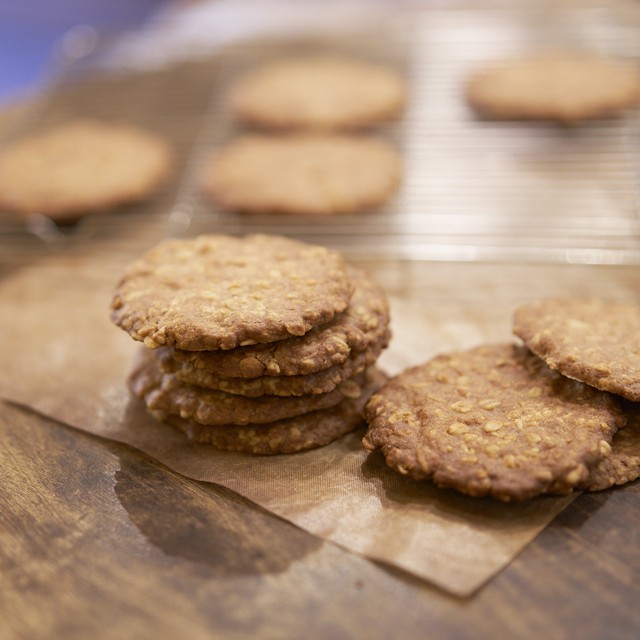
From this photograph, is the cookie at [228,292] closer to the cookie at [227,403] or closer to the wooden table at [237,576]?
the cookie at [227,403]

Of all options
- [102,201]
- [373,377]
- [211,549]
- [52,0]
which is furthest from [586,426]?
[52,0]

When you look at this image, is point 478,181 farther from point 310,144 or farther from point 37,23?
point 37,23

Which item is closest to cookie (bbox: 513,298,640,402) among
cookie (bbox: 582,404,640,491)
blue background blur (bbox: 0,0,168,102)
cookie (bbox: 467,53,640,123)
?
cookie (bbox: 582,404,640,491)

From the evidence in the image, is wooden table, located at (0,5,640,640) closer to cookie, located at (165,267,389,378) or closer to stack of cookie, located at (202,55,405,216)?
cookie, located at (165,267,389,378)

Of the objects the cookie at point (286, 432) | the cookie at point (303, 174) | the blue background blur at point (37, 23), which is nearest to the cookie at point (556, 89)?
the cookie at point (303, 174)

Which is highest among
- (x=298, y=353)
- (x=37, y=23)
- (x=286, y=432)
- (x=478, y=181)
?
(x=298, y=353)

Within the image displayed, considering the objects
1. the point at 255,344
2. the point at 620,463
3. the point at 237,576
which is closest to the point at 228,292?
the point at 255,344
